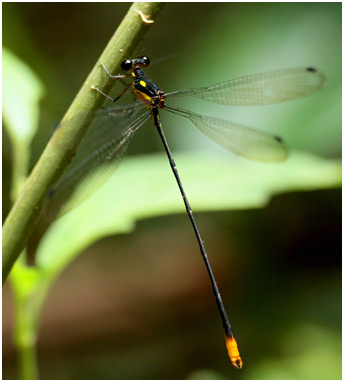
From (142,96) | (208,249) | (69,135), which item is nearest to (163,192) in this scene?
(142,96)

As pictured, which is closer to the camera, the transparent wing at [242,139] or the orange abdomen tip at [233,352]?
the orange abdomen tip at [233,352]

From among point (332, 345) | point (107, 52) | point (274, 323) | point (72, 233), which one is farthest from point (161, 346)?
point (107, 52)

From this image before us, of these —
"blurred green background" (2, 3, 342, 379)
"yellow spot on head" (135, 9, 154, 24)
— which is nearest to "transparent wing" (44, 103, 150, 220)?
"yellow spot on head" (135, 9, 154, 24)

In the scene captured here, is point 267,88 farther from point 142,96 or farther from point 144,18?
point 144,18

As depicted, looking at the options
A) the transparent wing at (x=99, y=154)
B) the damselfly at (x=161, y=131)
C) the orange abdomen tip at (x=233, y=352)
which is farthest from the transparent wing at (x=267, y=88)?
the orange abdomen tip at (x=233, y=352)

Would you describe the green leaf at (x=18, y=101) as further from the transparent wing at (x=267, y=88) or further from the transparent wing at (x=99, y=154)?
the transparent wing at (x=267, y=88)

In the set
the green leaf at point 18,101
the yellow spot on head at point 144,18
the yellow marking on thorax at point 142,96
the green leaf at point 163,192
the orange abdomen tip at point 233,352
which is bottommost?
the orange abdomen tip at point 233,352

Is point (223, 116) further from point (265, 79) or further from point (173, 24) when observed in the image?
point (173, 24)

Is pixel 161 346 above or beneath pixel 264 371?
above
